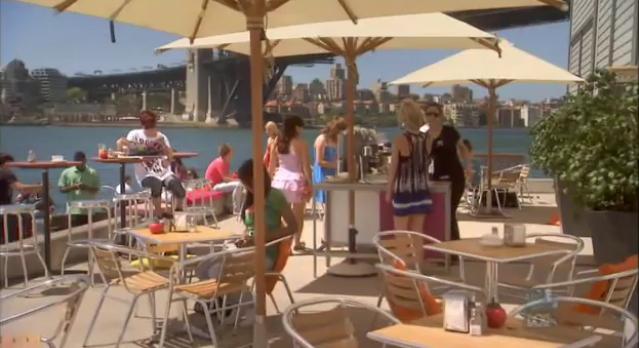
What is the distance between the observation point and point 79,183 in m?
7.76

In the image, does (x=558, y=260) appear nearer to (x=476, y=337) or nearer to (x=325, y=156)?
(x=476, y=337)

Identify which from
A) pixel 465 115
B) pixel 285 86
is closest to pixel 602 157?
pixel 465 115

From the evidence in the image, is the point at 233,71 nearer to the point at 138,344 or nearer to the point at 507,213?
the point at 138,344

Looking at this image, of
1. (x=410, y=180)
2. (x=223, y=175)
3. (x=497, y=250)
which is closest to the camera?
(x=497, y=250)

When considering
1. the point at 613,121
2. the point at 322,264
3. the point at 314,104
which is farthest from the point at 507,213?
the point at 613,121

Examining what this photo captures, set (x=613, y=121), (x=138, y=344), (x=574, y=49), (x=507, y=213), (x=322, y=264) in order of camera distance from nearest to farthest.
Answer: (x=613, y=121)
(x=574, y=49)
(x=138, y=344)
(x=322, y=264)
(x=507, y=213)

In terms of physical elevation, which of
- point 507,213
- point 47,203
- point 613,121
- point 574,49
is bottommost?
point 507,213

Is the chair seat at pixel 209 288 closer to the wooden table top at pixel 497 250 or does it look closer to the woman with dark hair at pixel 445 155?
the wooden table top at pixel 497 250

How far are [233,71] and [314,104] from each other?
1.96 meters

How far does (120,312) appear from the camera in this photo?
5.49 metres

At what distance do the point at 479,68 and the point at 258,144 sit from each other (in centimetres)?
538

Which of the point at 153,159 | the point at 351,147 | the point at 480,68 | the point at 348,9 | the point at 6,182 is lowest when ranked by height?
the point at 6,182

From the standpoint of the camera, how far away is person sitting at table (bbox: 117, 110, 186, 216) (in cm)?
730

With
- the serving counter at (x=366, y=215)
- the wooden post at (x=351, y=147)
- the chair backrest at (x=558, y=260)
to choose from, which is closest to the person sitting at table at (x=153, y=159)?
the serving counter at (x=366, y=215)
